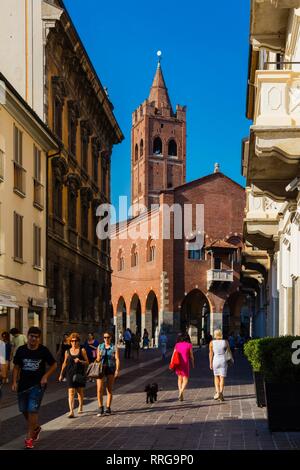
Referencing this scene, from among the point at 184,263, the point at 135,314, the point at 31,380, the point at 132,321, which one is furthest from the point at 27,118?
the point at 135,314

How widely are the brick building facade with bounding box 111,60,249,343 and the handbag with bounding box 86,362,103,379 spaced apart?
53.6 meters

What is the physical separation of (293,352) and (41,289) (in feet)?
66.0

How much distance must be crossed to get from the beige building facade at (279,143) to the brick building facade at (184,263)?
46697 mm

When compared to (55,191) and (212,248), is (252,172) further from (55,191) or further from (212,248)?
(212,248)

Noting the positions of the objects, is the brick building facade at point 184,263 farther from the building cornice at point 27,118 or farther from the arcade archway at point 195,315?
the building cornice at point 27,118

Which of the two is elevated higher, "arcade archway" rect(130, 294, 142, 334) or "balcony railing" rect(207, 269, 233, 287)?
"balcony railing" rect(207, 269, 233, 287)

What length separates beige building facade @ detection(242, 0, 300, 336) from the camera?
45.0 feet

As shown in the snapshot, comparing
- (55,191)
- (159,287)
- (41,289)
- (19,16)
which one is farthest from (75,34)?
(159,287)

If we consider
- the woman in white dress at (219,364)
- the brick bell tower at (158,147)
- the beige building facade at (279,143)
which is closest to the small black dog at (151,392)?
the woman in white dress at (219,364)

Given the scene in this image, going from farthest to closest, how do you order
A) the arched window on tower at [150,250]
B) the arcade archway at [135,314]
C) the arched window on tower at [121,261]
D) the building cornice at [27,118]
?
the arched window on tower at [121,261] → the arcade archway at [135,314] → the arched window on tower at [150,250] → the building cornice at [27,118]

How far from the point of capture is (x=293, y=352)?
11.5 m

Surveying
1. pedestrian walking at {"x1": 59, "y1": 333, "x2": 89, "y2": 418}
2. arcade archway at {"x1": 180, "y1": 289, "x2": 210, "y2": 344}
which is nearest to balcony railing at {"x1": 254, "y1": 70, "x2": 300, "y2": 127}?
pedestrian walking at {"x1": 59, "y1": 333, "x2": 89, "y2": 418}

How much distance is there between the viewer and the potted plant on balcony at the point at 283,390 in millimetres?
11023

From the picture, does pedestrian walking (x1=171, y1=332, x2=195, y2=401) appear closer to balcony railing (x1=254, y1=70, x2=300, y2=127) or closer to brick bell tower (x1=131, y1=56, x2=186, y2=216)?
balcony railing (x1=254, y1=70, x2=300, y2=127)
